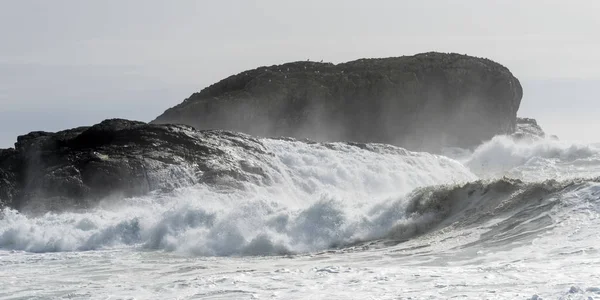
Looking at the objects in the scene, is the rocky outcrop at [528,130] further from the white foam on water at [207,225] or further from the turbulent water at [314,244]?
the white foam on water at [207,225]

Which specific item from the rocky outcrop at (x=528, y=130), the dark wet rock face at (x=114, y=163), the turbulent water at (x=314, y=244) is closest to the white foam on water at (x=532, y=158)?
the rocky outcrop at (x=528, y=130)

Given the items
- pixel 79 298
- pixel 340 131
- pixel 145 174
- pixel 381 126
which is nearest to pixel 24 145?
pixel 145 174

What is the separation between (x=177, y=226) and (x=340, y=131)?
27470 millimetres

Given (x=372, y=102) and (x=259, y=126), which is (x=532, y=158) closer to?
(x=372, y=102)

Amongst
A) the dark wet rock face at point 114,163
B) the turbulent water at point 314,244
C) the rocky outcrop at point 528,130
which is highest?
the rocky outcrop at point 528,130

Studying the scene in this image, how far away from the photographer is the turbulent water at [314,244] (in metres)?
10.5

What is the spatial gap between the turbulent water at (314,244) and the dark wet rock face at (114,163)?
68 cm

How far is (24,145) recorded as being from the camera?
23234 mm

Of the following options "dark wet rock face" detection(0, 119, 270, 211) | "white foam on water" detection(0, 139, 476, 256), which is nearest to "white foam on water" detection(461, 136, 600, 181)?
"dark wet rock face" detection(0, 119, 270, 211)

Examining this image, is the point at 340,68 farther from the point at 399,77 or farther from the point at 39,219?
the point at 39,219

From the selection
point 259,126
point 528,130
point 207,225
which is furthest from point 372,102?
point 207,225

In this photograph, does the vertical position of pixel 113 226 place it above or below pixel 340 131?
below

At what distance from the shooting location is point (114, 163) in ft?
70.4

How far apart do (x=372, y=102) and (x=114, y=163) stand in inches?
1045
